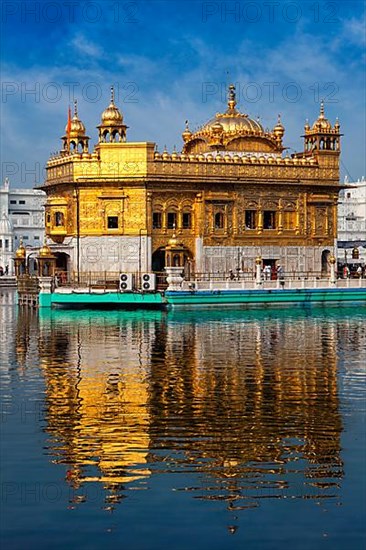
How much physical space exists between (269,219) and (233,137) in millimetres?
4908

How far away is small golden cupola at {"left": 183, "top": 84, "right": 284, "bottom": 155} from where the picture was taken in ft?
166

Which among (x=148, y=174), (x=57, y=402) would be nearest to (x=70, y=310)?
(x=148, y=174)

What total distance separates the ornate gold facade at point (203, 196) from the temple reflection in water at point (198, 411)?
1700cm

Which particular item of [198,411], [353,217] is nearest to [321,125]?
[198,411]

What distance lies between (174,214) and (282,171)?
639 cm

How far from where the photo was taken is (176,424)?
582 inches

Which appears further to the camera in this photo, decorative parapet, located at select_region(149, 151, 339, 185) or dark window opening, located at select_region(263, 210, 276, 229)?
dark window opening, located at select_region(263, 210, 276, 229)

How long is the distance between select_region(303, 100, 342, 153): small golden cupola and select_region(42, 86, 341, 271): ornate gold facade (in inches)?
2.1

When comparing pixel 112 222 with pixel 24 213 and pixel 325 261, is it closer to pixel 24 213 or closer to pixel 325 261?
pixel 325 261

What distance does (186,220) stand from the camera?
157 ft

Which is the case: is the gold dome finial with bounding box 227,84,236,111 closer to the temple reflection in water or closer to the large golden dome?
the large golden dome

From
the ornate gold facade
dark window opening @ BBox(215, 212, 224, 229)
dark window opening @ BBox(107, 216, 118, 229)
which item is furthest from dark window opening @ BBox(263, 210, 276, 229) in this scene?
dark window opening @ BBox(107, 216, 118, 229)

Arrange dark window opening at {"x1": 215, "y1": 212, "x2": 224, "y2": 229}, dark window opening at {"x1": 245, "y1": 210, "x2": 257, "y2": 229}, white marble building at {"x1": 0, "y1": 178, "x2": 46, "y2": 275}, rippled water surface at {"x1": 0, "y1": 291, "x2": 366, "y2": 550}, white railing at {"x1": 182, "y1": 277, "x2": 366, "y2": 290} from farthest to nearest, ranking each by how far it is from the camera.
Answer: white marble building at {"x1": 0, "y1": 178, "x2": 46, "y2": 275}
dark window opening at {"x1": 245, "y1": 210, "x2": 257, "y2": 229}
dark window opening at {"x1": 215, "y1": 212, "x2": 224, "y2": 229}
white railing at {"x1": 182, "y1": 277, "x2": 366, "y2": 290}
rippled water surface at {"x1": 0, "y1": 291, "x2": 366, "y2": 550}

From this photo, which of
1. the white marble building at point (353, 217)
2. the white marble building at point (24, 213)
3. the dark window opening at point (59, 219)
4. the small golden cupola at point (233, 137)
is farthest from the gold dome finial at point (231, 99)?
the white marble building at point (24, 213)
